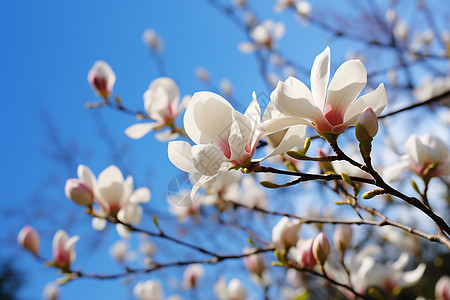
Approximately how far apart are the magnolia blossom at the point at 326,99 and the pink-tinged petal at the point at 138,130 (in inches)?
26.5

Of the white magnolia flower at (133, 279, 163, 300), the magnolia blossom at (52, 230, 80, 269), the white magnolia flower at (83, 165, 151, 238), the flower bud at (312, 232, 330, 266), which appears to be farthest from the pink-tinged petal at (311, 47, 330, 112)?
the white magnolia flower at (133, 279, 163, 300)

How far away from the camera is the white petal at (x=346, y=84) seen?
1.45 feet

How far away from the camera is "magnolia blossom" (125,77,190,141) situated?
1.06 m

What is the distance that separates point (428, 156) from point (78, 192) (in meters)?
0.79

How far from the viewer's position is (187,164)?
0.52 m

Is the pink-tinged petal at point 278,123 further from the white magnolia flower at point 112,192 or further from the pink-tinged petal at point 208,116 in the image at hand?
the white magnolia flower at point 112,192

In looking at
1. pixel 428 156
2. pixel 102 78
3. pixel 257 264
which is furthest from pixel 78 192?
pixel 428 156

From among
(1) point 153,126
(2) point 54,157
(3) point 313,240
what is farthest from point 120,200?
(2) point 54,157

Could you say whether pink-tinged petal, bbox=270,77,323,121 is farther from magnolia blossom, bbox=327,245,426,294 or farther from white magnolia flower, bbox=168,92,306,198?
magnolia blossom, bbox=327,245,426,294

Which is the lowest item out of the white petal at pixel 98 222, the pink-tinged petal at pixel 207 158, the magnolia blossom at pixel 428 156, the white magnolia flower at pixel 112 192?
the pink-tinged petal at pixel 207 158

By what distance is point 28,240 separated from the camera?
48.3 inches

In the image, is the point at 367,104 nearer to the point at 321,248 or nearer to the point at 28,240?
the point at 321,248

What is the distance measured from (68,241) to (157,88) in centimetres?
52

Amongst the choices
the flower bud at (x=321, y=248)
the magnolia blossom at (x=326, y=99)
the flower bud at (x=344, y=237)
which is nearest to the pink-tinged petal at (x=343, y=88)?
the magnolia blossom at (x=326, y=99)
